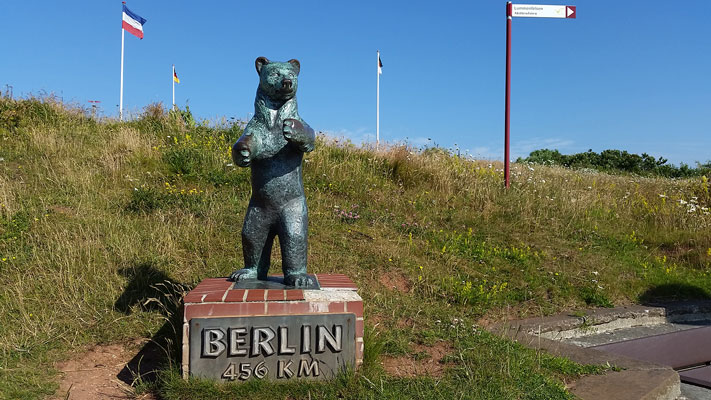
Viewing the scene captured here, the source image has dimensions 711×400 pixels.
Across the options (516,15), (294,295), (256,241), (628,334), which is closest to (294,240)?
(256,241)

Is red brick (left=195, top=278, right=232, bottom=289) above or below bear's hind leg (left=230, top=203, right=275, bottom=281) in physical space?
below

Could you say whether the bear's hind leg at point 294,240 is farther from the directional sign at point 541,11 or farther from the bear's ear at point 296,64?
the directional sign at point 541,11

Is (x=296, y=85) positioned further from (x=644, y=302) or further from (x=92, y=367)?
(x=644, y=302)

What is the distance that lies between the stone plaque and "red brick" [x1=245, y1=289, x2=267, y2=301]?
0.39 ft

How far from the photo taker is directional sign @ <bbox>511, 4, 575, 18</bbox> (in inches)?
349

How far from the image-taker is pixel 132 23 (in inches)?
591

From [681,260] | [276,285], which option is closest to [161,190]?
[276,285]

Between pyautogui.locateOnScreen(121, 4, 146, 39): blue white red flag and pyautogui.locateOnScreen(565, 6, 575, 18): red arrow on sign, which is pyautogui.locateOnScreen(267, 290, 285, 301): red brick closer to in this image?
pyautogui.locateOnScreen(565, 6, 575, 18): red arrow on sign

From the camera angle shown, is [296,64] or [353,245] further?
[353,245]

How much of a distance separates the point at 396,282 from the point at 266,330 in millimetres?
2716

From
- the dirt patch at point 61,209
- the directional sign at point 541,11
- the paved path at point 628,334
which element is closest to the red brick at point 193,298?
the paved path at point 628,334

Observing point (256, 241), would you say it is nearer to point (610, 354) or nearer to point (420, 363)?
point (420, 363)

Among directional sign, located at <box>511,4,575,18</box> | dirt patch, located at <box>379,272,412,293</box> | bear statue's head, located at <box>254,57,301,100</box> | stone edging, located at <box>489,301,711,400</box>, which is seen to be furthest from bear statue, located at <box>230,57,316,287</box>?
directional sign, located at <box>511,4,575,18</box>

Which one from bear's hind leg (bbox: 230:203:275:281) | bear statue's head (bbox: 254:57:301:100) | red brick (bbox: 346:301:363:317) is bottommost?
red brick (bbox: 346:301:363:317)
